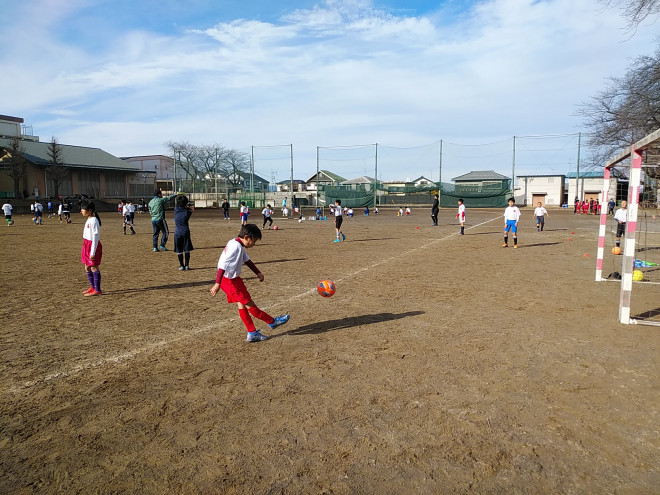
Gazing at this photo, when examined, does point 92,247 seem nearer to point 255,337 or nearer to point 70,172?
point 255,337

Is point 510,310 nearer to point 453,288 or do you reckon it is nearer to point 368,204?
point 453,288

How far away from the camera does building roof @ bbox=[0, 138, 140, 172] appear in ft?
186

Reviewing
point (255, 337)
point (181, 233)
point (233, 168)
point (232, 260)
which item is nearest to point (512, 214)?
point (181, 233)

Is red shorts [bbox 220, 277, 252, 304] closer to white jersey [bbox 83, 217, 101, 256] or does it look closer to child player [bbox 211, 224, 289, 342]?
child player [bbox 211, 224, 289, 342]

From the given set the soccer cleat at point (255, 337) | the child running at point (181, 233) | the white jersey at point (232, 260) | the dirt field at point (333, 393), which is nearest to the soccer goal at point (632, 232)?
the dirt field at point (333, 393)

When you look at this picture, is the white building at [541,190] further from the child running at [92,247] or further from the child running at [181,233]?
the child running at [92,247]

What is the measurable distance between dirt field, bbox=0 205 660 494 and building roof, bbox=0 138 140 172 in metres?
58.0

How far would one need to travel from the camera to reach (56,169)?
55.1 m

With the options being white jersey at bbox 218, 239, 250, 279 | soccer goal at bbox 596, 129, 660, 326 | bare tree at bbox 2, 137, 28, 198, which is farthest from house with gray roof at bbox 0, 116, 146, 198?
soccer goal at bbox 596, 129, 660, 326

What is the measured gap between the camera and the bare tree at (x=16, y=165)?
51781mm

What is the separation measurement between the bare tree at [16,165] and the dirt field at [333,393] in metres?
53.1

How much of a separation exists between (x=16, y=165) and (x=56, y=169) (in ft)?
13.8

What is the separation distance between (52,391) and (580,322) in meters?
6.92

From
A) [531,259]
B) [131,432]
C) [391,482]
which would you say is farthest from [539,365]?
[531,259]
